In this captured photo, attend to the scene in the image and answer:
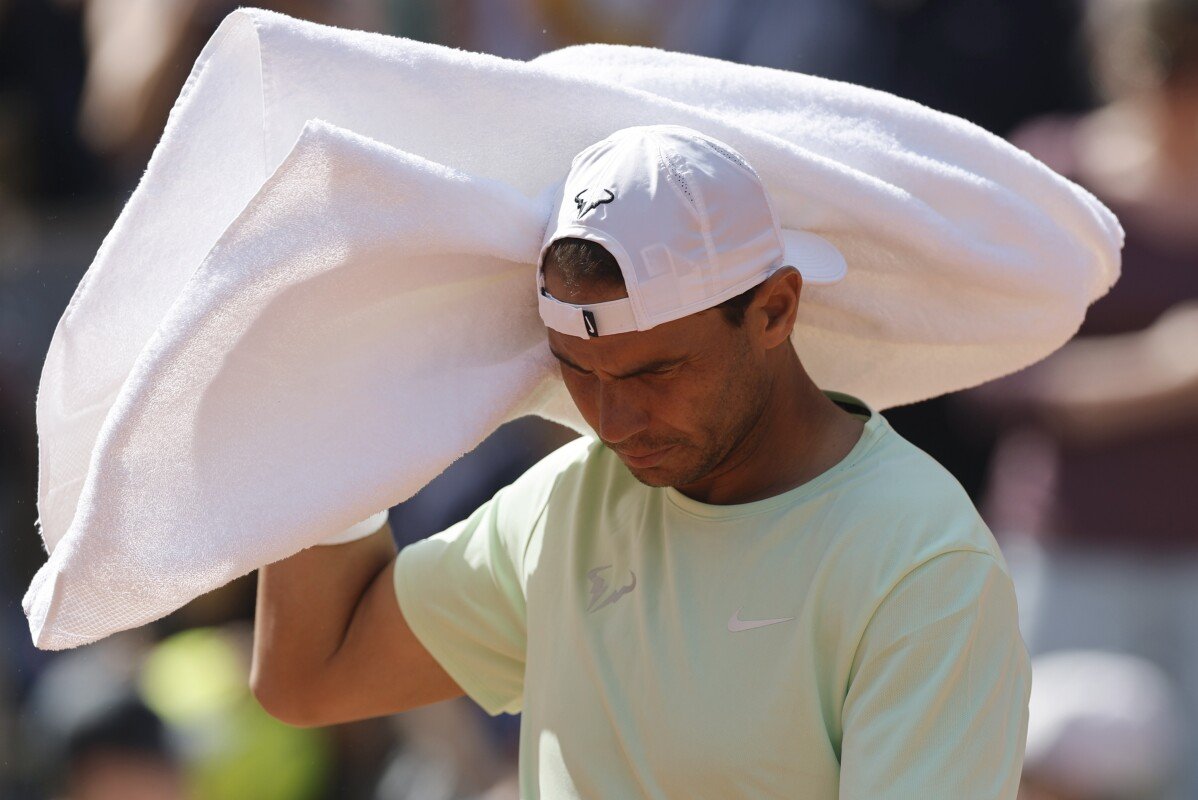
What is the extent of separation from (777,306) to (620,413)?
0.77 ft

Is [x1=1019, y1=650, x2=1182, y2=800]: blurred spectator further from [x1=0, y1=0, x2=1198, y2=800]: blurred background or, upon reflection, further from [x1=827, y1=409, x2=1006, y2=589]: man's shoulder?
[x1=827, y1=409, x2=1006, y2=589]: man's shoulder

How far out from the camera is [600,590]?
2.04 m

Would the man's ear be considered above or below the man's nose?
above

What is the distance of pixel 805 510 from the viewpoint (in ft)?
6.17

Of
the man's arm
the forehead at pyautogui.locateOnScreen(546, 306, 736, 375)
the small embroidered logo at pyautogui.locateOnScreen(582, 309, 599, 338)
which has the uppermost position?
the small embroidered logo at pyautogui.locateOnScreen(582, 309, 599, 338)

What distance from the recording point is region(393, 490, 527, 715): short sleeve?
2246 millimetres

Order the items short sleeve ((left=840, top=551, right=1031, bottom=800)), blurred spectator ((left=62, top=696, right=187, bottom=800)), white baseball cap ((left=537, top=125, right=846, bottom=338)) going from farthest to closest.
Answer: blurred spectator ((left=62, top=696, right=187, bottom=800)) < white baseball cap ((left=537, top=125, right=846, bottom=338)) < short sleeve ((left=840, top=551, right=1031, bottom=800))

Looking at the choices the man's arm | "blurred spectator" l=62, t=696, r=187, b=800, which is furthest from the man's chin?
"blurred spectator" l=62, t=696, r=187, b=800

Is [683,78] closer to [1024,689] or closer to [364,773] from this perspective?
[1024,689]

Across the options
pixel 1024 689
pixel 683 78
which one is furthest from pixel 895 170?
pixel 1024 689

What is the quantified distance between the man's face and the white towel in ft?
0.56

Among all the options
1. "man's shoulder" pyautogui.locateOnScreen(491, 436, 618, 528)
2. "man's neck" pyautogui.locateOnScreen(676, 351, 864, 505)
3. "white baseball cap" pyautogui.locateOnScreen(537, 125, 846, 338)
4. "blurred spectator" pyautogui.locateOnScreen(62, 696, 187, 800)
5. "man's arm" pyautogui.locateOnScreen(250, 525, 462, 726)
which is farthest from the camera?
"blurred spectator" pyautogui.locateOnScreen(62, 696, 187, 800)

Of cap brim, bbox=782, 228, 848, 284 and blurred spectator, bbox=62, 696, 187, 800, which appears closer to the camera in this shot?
cap brim, bbox=782, 228, 848, 284

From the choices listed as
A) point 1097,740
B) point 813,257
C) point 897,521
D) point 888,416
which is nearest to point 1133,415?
point 888,416
